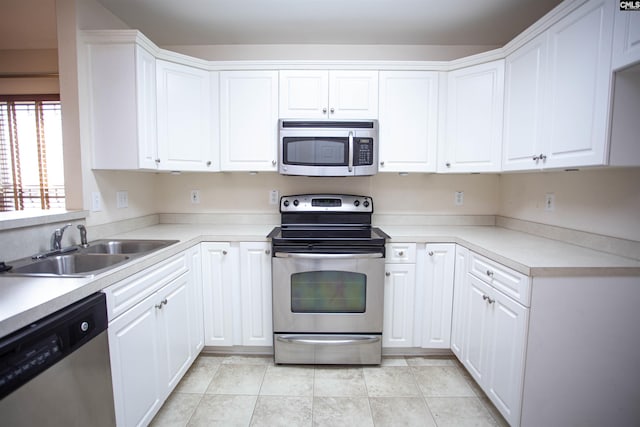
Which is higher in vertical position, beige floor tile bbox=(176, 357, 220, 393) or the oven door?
the oven door

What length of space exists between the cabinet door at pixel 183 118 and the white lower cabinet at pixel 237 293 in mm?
645

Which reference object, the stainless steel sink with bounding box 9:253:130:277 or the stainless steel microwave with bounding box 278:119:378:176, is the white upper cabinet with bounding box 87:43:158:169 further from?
the stainless steel microwave with bounding box 278:119:378:176

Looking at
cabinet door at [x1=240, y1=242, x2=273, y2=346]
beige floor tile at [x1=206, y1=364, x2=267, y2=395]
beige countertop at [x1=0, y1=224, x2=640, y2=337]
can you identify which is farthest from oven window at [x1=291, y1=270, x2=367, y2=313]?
beige floor tile at [x1=206, y1=364, x2=267, y2=395]

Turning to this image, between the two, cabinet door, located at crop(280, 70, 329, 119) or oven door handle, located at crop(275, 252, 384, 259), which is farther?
cabinet door, located at crop(280, 70, 329, 119)

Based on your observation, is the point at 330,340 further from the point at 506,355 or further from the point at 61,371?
the point at 61,371

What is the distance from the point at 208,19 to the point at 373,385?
2.73 m

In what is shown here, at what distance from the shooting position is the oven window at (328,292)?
6.57 ft

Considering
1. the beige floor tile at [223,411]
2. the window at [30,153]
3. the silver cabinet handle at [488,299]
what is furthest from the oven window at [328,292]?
the window at [30,153]

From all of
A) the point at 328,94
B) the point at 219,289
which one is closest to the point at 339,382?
the point at 219,289

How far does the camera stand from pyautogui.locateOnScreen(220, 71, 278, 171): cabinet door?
7.23 feet

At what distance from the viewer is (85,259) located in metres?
1.51

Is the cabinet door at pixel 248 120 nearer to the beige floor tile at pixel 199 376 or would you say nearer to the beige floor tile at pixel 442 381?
the beige floor tile at pixel 199 376

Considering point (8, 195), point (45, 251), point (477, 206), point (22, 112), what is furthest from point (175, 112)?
point (8, 195)

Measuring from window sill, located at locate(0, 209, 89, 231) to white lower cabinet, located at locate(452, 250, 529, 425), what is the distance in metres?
2.32
